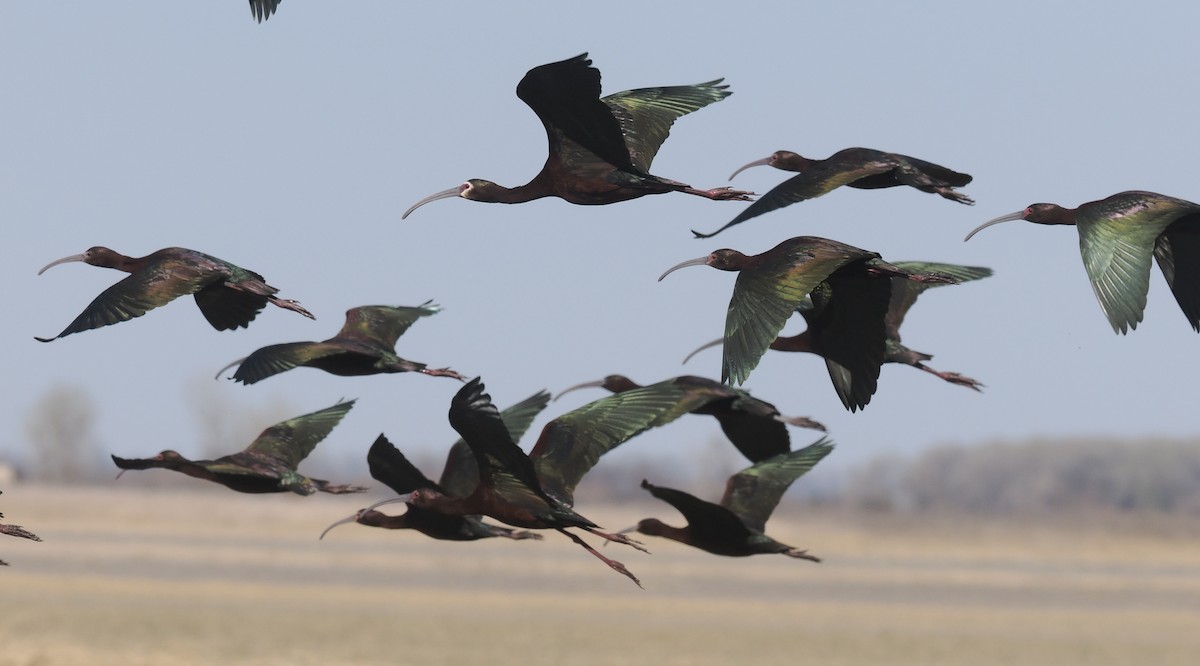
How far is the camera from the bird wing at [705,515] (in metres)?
12.0

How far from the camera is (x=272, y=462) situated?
1255 centimetres

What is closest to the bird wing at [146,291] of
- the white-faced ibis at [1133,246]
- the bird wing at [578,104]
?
the bird wing at [578,104]

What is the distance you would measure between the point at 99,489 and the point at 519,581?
37637 mm

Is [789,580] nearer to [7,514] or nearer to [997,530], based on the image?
[997,530]

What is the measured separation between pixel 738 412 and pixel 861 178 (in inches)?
97.6

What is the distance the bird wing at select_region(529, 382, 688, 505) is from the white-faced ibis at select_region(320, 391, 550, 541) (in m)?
0.63

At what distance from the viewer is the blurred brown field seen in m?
32.8

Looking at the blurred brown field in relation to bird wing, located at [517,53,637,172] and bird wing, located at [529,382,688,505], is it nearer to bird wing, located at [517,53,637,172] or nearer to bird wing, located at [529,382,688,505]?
bird wing, located at [529,382,688,505]

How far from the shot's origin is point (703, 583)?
154 feet

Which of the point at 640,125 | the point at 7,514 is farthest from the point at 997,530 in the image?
the point at 640,125

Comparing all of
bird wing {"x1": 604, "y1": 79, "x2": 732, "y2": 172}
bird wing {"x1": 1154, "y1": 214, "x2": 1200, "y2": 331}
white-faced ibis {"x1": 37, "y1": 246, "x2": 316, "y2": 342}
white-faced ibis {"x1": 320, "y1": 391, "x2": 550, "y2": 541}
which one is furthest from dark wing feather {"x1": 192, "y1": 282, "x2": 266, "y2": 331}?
bird wing {"x1": 1154, "y1": 214, "x2": 1200, "y2": 331}

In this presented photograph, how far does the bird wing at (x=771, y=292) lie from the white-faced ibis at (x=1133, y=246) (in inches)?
35.0

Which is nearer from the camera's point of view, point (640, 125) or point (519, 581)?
point (640, 125)

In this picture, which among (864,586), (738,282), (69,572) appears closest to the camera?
(738,282)
